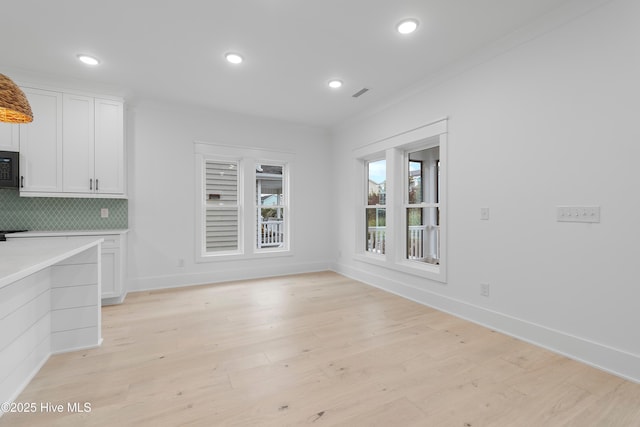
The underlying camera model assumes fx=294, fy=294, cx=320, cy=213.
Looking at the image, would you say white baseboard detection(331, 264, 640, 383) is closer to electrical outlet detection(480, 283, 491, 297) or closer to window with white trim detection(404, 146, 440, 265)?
electrical outlet detection(480, 283, 491, 297)

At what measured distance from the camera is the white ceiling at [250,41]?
2.31 meters

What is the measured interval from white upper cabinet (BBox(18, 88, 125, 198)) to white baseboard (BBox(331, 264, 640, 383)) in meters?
4.11

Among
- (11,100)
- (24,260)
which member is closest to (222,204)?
(11,100)

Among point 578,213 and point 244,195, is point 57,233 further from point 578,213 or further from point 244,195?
point 578,213

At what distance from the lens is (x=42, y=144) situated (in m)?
3.42

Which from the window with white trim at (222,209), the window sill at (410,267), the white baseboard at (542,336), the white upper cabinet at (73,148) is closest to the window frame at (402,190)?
the window sill at (410,267)

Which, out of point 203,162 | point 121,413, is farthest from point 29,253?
point 203,162

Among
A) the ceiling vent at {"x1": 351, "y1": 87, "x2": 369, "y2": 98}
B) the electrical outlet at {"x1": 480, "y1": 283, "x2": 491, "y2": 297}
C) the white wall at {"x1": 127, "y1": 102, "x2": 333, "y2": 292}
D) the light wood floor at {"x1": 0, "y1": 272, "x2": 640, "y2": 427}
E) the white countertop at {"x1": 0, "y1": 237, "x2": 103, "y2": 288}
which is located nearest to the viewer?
the white countertop at {"x1": 0, "y1": 237, "x2": 103, "y2": 288}

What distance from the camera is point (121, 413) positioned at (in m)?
1.67

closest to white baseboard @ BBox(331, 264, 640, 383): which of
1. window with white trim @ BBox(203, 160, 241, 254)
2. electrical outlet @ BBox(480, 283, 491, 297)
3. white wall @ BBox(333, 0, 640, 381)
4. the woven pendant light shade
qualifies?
white wall @ BBox(333, 0, 640, 381)

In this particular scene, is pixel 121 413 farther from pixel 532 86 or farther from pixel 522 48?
pixel 522 48

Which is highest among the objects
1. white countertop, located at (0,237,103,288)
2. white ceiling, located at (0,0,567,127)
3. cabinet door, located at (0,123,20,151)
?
white ceiling, located at (0,0,567,127)

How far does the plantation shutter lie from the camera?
16.2 feet

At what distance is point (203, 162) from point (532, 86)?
418 centimetres
